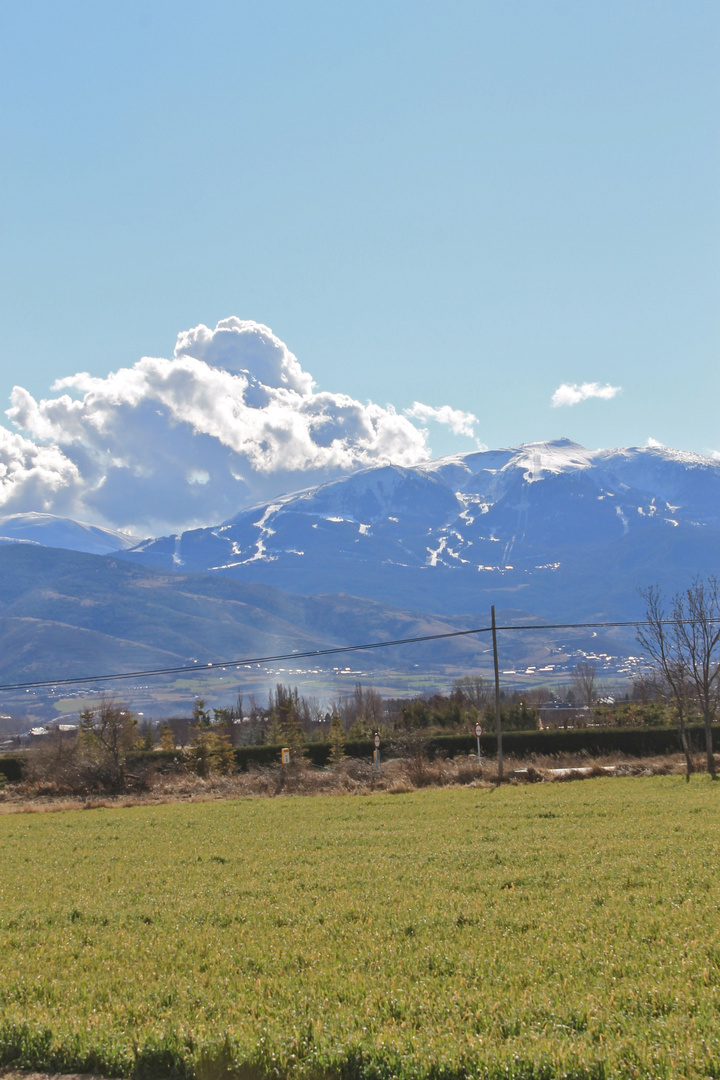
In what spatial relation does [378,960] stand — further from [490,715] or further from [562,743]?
[490,715]

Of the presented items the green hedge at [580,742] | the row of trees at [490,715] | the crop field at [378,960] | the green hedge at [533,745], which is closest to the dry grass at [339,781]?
the row of trees at [490,715]

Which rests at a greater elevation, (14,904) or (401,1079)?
(401,1079)

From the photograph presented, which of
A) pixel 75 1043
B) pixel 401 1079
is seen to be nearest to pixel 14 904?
pixel 75 1043

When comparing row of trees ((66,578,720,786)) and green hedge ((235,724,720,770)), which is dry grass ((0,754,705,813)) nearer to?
row of trees ((66,578,720,786))

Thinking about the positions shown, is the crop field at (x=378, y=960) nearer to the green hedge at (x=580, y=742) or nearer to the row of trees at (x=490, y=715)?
the row of trees at (x=490, y=715)

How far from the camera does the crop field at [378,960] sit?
6020 mm

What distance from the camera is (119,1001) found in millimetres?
7586

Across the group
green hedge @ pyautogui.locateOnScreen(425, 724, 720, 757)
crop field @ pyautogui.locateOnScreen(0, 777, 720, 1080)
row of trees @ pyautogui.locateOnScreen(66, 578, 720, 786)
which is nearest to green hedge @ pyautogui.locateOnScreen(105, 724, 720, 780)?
green hedge @ pyautogui.locateOnScreen(425, 724, 720, 757)

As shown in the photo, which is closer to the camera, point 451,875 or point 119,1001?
point 119,1001

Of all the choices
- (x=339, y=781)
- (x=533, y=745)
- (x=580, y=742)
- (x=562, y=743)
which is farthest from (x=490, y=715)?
(x=339, y=781)

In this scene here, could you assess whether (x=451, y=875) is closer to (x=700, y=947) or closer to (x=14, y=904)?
(x=700, y=947)

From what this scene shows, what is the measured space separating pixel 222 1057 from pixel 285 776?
3511 centimetres

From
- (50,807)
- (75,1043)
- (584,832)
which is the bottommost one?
(50,807)

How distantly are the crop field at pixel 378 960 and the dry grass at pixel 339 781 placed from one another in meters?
19.7
